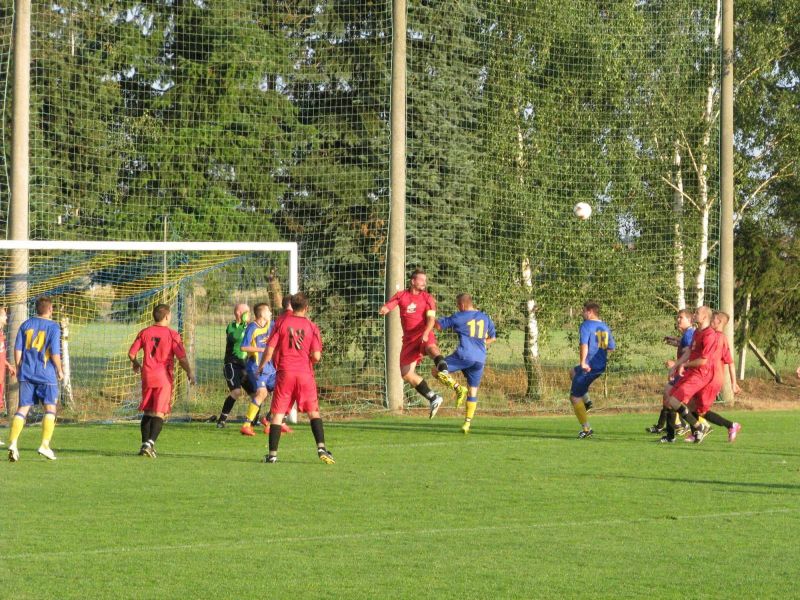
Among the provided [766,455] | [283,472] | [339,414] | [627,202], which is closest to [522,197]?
[627,202]

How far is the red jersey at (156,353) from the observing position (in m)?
14.0

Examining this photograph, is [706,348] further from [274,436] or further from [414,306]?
[274,436]

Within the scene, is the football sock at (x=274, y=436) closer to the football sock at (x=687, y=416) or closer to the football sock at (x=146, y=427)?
the football sock at (x=146, y=427)

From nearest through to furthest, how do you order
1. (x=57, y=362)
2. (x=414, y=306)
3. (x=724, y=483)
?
(x=724, y=483) → (x=57, y=362) → (x=414, y=306)

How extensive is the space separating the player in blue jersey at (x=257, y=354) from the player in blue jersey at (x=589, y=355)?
4.24 m

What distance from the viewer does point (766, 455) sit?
1438 centimetres

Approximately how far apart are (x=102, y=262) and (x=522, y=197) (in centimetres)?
781

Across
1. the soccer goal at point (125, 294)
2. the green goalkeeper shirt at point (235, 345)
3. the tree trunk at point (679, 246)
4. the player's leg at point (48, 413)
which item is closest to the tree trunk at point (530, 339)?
the tree trunk at point (679, 246)

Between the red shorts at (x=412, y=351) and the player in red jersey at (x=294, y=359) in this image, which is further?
the red shorts at (x=412, y=351)

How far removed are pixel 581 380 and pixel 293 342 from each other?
480 cm

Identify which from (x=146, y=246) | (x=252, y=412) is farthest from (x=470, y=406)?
(x=146, y=246)

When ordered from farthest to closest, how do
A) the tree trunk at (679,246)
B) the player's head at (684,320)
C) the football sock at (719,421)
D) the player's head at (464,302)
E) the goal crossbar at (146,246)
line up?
the tree trunk at (679,246)
the goal crossbar at (146,246)
the player's head at (464,302)
the player's head at (684,320)
the football sock at (719,421)

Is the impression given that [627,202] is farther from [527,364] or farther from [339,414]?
[339,414]

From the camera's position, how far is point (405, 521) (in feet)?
31.5
